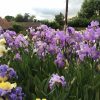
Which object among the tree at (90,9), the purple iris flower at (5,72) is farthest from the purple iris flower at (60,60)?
the tree at (90,9)

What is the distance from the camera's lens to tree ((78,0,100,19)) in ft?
198

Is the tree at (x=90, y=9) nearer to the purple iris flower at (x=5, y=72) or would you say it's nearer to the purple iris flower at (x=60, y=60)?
the purple iris flower at (x=60, y=60)

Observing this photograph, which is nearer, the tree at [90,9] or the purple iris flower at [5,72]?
the purple iris flower at [5,72]

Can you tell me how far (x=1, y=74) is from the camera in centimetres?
229

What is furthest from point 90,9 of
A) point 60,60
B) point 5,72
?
point 5,72

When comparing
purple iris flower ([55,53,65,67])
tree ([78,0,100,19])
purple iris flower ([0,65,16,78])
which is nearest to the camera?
purple iris flower ([0,65,16,78])

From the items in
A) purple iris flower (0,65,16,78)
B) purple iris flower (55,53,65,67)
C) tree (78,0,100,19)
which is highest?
purple iris flower (0,65,16,78)

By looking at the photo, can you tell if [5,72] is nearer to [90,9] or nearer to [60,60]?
[60,60]

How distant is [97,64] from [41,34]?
850 millimetres

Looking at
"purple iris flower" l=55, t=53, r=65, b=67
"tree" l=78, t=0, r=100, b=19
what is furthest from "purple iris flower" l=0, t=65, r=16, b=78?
"tree" l=78, t=0, r=100, b=19

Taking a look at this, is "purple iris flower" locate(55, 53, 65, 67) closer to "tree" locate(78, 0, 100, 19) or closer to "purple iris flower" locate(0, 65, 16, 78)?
"purple iris flower" locate(0, 65, 16, 78)

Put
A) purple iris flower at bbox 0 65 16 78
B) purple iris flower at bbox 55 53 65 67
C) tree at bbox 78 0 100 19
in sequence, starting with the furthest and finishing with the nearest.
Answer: tree at bbox 78 0 100 19 → purple iris flower at bbox 55 53 65 67 → purple iris flower at bbox 0 65 16 78

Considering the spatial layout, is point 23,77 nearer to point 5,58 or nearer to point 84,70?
point 84,70

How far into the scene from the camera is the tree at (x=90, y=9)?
6025cm
